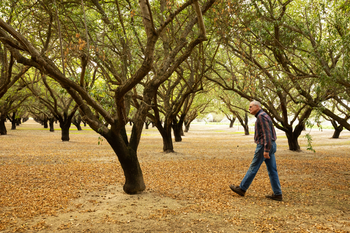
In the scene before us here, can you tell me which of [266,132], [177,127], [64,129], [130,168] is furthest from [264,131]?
[64,129]

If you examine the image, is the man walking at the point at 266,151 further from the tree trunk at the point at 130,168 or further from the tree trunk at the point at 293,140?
the tree trunk at the point at 293,140

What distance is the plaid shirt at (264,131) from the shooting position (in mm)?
5348

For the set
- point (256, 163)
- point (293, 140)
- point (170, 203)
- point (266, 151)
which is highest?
point (266, 151)

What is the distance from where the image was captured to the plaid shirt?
5.35 m

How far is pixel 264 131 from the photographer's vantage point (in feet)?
17.9

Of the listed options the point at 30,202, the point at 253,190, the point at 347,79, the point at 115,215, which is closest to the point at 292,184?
the point at 253,190

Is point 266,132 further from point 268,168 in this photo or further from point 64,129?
point 64,129

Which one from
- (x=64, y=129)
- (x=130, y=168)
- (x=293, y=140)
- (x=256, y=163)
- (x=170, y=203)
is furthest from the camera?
(x=64, y=129)

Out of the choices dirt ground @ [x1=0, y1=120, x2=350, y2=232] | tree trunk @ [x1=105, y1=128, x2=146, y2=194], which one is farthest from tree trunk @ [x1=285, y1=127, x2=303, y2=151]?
tree trunk @ [x1=105, y1=128, x2=146, y2=194]

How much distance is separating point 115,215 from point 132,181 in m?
1.43

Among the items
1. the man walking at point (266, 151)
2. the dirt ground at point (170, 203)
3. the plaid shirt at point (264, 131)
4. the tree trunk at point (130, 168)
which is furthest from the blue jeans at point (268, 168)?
the tree trunk at point (130, 168)

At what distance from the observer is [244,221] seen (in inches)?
170

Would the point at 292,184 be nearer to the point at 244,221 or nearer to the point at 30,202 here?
the point at 244,221

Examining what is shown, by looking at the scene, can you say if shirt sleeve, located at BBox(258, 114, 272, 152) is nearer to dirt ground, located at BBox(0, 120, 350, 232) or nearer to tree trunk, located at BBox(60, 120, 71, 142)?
dirt ground, located at BBox(0, 120, 350, 232)
